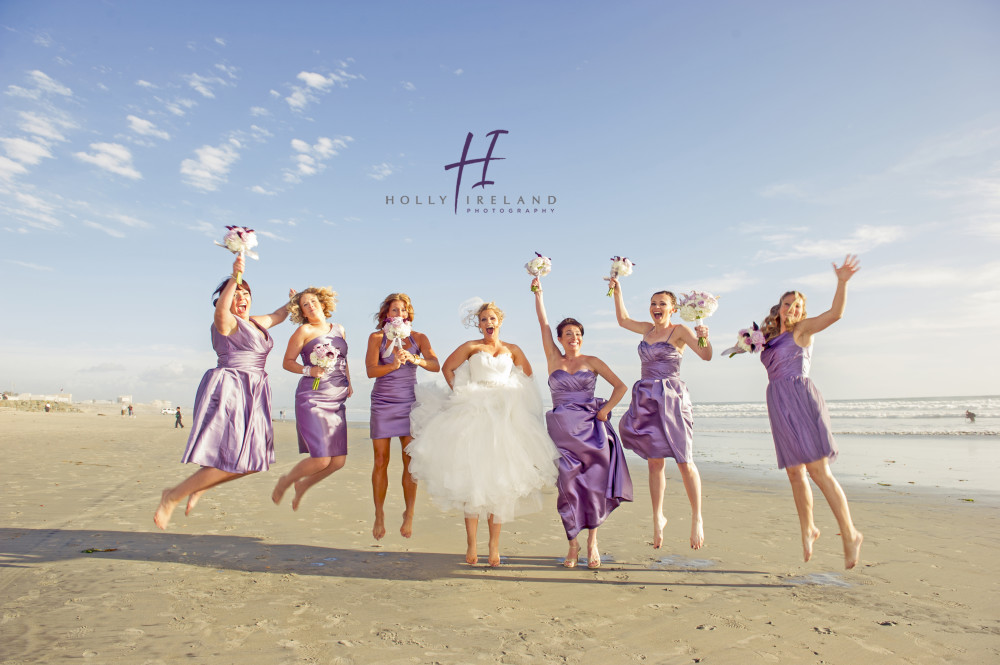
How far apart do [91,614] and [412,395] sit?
337cm

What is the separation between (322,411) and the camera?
20.8 feet

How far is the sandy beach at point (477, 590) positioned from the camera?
3732mm

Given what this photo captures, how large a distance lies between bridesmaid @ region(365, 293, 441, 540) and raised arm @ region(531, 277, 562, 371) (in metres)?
1.27

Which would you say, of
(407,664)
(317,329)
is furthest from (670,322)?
(407,664)

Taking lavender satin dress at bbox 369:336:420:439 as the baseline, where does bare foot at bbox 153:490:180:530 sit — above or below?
below

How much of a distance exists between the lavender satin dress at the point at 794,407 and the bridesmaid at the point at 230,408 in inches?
203

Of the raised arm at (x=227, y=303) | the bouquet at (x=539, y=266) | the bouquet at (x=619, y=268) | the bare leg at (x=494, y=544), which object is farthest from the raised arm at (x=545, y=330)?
the raised arm at (x=227, y=303)

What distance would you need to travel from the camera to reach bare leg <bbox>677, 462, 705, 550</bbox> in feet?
19.7

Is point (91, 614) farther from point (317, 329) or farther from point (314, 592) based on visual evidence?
point (317, 329)

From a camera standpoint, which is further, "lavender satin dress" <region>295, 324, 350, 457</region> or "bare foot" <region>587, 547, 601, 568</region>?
"lavender satin dress" <region>295, 324, 350, 457</region>

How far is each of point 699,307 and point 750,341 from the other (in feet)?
2.08

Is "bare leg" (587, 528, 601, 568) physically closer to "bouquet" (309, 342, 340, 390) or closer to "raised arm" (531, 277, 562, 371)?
"raised arm" (531, 277, 562, 371)

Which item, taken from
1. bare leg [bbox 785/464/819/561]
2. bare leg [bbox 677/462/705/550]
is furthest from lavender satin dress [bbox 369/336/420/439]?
bare leg [bbox 785/464/819/561]

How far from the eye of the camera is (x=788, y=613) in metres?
4.38
